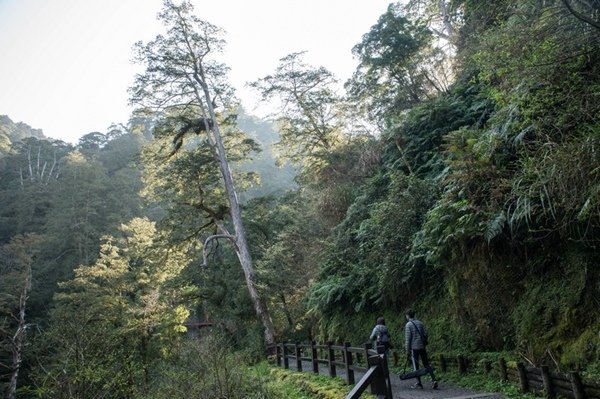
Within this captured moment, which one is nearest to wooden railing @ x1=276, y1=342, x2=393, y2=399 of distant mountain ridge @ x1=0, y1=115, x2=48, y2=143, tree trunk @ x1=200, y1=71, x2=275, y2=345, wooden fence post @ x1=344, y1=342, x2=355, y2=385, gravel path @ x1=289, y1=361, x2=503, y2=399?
wooden fence post @ x1=344, y1=342, x2=355, y2=385

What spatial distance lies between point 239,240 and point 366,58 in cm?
956

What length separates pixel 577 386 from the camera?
4375mm

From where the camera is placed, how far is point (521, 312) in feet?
20.8

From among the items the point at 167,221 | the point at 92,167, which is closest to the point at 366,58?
the point at 167,221

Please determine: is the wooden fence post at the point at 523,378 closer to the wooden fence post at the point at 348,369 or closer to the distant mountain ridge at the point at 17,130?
the wooden fence post at the point at 348,369

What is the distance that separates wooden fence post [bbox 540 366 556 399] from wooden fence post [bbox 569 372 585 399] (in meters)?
0.50

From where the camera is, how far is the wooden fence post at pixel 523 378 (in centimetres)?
535

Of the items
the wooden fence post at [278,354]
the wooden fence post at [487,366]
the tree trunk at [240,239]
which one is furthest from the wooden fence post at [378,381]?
the tree trunk at [240,239]

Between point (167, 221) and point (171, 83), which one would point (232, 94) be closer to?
point (171, 83)

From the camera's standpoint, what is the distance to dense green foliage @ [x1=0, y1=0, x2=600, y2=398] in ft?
18.8

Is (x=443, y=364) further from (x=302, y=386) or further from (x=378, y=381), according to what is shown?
(x=378, y=381)

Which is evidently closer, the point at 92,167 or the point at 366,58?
the point at 366,58

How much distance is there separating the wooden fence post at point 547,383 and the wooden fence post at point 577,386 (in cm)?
50

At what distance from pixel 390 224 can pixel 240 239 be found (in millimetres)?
9197
